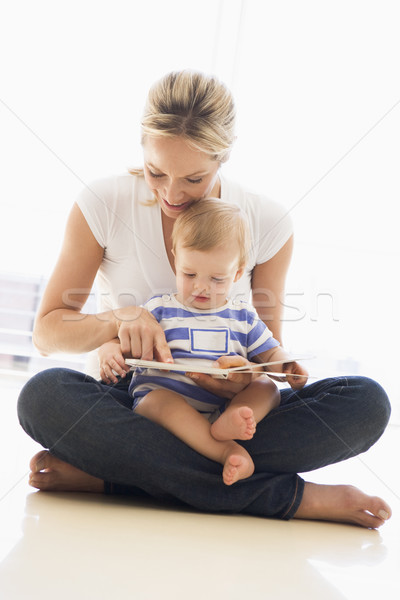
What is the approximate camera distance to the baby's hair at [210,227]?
1.18m

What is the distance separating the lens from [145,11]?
2.81 m

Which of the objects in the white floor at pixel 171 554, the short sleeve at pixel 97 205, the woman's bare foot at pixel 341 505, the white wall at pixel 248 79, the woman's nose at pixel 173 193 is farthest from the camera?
the white wall at pixel 248 79

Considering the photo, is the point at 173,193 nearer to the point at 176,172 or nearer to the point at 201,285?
the point at 176,172

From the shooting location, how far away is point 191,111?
45.9 inches

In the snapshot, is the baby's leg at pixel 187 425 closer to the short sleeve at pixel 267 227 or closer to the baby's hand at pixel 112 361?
the baby's hand at pixel 112 361

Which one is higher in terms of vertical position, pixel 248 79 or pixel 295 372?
pixel 248 79

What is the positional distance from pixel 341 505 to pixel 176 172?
71 centimetres

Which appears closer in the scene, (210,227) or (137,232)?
(210,227)

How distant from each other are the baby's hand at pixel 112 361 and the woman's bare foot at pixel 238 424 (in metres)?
0.20

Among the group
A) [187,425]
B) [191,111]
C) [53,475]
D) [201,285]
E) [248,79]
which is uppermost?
[248,79]

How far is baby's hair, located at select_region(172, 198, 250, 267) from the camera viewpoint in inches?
46.5

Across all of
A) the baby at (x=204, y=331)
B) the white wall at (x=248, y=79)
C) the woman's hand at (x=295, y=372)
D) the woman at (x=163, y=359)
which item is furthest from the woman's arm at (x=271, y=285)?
the white wall at (x=248, y=79)

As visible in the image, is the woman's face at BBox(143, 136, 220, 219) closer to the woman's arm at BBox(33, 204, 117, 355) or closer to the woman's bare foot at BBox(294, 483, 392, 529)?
the woman's arm at BBox(33, 204, 117, 355)

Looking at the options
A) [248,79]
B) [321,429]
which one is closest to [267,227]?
[321,429]
